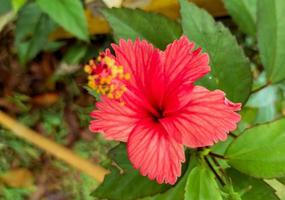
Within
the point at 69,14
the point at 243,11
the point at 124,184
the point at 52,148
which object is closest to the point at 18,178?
the point at 52,148

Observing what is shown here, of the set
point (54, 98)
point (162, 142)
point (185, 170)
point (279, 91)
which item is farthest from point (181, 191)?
point (54, 98)

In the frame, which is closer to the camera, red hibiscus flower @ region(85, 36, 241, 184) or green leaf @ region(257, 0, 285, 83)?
red hibiscus flower @ region(85, 36, 241, 184)

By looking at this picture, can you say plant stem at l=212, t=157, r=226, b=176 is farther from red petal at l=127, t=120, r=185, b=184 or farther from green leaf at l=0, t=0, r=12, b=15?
green leaf at l=0, t=0, r=12, b=15

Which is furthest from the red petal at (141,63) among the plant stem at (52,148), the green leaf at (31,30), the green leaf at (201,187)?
the plant stem at (52,148)

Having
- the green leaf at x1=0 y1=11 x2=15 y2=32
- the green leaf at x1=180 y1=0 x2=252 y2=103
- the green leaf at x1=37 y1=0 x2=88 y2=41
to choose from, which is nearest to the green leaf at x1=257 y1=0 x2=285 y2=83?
the green leaf at x1=180 y1=0 x2=252 y2=103

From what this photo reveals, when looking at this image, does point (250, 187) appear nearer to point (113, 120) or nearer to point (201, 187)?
point (201, 187)

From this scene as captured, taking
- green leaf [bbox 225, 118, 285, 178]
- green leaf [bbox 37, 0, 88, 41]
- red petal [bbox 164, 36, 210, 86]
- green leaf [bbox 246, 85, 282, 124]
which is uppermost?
red petal [bbox 164, 36, 210, 86]

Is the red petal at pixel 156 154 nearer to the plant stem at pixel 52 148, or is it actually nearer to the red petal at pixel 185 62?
the red petal at pixel 185 62
